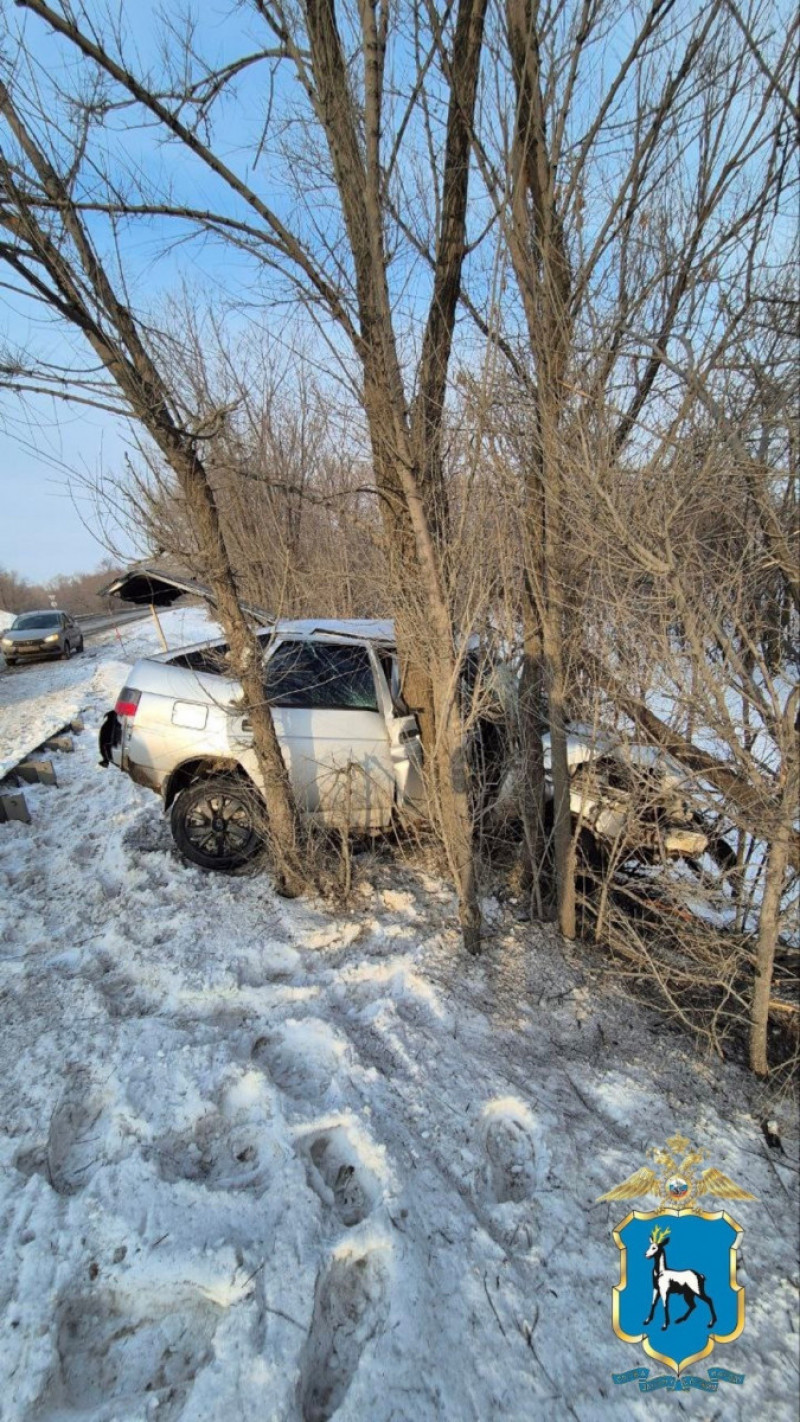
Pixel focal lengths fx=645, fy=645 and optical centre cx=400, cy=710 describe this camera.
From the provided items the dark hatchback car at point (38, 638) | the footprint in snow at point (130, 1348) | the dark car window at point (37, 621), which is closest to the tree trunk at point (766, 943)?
the footprint in snow at point (130, 1348)

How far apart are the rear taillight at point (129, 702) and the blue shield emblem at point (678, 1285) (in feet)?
13.9

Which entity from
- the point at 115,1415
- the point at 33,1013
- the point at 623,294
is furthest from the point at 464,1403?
the point at 623,294

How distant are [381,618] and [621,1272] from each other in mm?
4599

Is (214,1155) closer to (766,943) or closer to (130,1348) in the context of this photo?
(130,1348)

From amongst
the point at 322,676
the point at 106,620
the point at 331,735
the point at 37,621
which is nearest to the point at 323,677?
the point at 322,676

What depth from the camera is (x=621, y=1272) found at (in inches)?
84.4

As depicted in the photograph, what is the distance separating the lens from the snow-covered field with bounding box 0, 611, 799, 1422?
184 cm

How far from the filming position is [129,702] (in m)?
4.94

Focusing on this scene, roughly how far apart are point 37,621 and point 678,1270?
69.2ft

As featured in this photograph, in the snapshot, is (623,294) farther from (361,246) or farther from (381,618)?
(381,618)

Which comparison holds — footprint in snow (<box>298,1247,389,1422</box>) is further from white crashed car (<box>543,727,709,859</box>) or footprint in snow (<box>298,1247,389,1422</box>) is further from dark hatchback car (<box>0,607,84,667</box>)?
dark hatchback car (<box>0,607,84,667</box>)

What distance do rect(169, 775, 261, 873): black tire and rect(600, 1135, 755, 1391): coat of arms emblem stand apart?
3213mm

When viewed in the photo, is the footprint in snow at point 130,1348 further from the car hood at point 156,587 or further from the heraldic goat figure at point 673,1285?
the car hood at point 156,587

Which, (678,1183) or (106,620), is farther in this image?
(106,620)
